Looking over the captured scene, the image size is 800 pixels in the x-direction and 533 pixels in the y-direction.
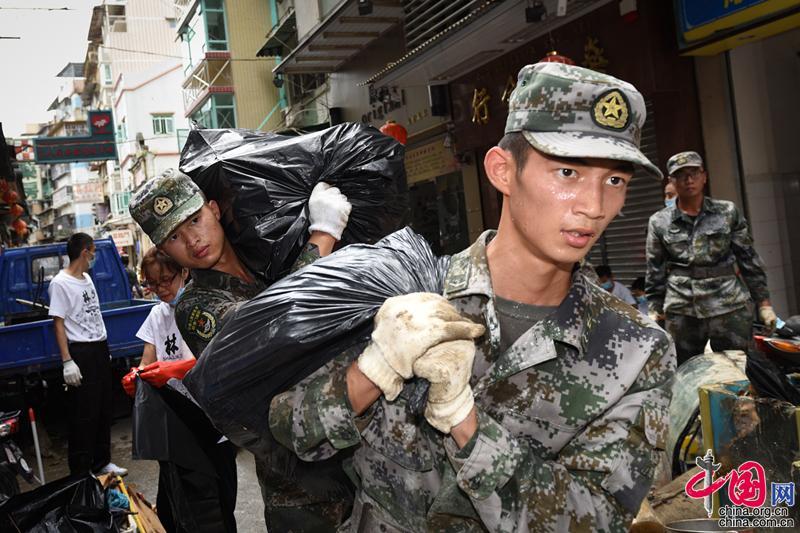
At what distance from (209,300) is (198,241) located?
0.26 meters

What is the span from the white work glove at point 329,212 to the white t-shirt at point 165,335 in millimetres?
2760

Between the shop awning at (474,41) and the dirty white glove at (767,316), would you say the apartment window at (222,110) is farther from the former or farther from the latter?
the dirty white glove at (767,316)

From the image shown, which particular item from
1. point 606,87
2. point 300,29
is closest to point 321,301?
point 606,87

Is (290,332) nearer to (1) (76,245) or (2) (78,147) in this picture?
(1) (76,245)

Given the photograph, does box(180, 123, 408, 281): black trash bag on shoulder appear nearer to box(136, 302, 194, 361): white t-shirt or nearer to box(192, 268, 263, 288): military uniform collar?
box(192, 268, 263, 288): military uniform collar

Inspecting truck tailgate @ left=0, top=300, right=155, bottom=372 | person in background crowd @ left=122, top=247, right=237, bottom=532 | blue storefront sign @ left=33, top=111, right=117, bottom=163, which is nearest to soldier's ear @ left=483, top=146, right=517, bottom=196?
person in background crowd @ left=122, top=247, right=237, bottom=532

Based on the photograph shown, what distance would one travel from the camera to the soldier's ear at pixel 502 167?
163cm

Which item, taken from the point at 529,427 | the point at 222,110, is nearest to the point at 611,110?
the point at 529,427

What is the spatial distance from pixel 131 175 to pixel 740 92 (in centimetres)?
4836

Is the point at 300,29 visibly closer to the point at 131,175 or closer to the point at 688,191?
the point at 688,191

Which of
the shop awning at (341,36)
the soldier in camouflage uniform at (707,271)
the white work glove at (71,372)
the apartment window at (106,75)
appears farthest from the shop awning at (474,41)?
the apartment window at (106,75)

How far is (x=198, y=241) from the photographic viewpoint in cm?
260

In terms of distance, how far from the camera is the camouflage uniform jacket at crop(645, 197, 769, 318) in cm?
471

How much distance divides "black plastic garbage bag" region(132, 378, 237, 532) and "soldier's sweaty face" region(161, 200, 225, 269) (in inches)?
49.3
